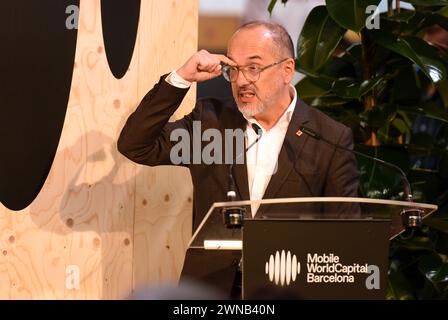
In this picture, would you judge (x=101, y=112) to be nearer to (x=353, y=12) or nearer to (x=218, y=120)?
(x=218, y=120)

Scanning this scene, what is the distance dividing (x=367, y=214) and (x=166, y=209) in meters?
1.27

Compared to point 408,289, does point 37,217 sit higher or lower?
higher

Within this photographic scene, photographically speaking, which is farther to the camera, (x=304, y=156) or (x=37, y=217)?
(x=37, y=217)

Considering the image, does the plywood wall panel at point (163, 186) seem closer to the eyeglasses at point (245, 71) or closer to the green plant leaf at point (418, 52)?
the eyeglasses at point (245, 71)

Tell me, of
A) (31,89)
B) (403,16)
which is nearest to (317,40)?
(403,16)

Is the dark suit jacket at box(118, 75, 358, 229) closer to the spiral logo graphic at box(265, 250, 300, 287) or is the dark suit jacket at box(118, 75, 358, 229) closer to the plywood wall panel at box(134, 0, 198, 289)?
the plywood wall panel at box(134, 0, 198, 289)

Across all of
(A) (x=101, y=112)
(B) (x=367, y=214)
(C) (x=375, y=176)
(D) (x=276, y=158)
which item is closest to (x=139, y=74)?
(A) (x=101, y=112)

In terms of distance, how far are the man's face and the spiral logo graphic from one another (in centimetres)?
89

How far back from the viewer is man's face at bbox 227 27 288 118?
2932mm

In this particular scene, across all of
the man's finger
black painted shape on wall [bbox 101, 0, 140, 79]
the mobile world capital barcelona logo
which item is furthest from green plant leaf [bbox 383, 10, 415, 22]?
the mobile world capital barcelona logo

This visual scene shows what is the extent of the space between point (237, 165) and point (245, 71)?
13.9 inches

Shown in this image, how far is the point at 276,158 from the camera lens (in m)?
2.93

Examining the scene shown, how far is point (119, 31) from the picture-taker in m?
3.32

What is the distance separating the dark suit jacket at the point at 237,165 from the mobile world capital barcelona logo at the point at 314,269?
645 millimetres
